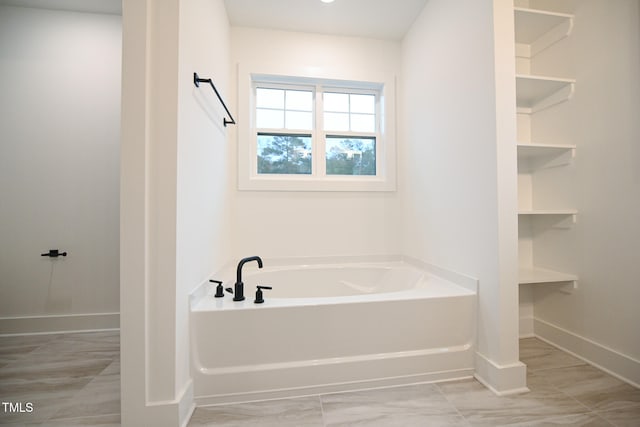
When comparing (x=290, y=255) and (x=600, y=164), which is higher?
(x=600, y=164)

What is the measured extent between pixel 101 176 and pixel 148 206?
5.01 ft

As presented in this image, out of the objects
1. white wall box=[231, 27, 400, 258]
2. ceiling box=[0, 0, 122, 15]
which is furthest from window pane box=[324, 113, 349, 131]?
ceiling box=[0, 0, 122, 15]

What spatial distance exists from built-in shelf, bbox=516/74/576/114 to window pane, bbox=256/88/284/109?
1.80m

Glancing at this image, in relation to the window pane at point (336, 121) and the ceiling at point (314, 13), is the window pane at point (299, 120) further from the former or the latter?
the ceiling at point (314, 13)

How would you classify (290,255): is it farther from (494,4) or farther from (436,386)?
(494,4)

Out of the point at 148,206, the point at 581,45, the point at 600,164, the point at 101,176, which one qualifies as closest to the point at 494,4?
the point at 581,45

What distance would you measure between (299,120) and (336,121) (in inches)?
13.9

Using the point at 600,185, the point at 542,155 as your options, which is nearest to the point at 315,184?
the point at 542,155

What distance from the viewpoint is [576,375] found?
1.53m

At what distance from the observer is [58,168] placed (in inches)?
83.0

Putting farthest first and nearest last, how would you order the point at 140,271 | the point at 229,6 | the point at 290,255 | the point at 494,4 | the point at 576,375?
the point at 290,255, the point at 229,6, the point at 576,375, the point at 494,4, the point at 140,271

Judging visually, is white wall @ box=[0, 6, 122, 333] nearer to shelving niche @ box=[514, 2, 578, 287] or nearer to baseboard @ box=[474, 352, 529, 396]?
baseboard @ box=[474, 352, 529, 396]

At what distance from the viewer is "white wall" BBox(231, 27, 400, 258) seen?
90.0 inches

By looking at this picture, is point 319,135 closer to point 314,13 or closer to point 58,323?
point 314,13
